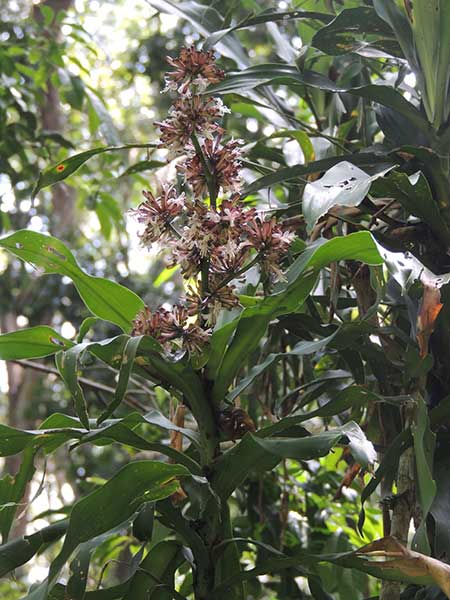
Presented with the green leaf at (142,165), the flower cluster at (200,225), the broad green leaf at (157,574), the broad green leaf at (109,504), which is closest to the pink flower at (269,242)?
the flower cluster at (200,225)

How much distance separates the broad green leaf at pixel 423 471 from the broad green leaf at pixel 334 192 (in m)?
0.20

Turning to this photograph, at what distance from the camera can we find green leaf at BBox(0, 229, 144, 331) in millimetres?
767

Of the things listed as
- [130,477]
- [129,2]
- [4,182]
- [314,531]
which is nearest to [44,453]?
[130,477]

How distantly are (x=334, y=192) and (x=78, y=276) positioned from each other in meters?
0.27

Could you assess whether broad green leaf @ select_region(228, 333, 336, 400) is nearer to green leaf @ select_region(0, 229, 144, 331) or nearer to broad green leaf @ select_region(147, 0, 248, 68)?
green leaf @ select_region(0, 229, 144, 331)

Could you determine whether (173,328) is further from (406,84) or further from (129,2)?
(129,2)

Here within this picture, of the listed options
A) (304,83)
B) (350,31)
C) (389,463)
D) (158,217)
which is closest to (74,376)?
(158,217)

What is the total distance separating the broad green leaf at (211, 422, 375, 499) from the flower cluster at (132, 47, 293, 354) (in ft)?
0.34

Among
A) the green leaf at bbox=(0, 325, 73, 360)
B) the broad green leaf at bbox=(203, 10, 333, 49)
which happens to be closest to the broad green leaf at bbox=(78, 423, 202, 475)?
the green leaf at bbox=(0, 325, 73, 360)

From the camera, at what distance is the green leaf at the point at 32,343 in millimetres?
746

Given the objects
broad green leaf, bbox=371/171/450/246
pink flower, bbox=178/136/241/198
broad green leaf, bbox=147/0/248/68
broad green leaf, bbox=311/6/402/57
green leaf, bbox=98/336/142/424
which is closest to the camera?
green leaf, bbox=98/336/142/424

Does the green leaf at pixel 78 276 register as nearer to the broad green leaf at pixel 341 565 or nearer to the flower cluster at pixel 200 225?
the flower cluster at pixel 200 225

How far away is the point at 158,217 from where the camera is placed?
73cm

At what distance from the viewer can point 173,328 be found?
0.70 m
